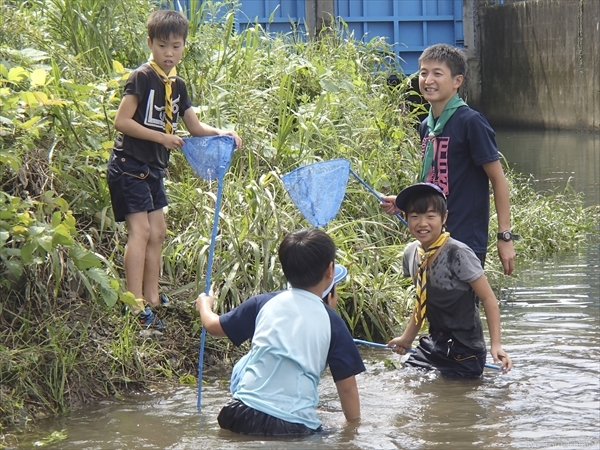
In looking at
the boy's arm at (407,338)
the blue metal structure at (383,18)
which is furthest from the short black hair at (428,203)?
the blue metal structure at (383,18)

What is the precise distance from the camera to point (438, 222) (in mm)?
4582

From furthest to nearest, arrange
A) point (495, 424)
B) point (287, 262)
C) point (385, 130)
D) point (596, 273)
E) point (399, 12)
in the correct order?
point (399, 12) < point (385, 130) < point (596, 273) < point (495, 424) < point (287, 262)

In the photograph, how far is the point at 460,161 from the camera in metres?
4.82

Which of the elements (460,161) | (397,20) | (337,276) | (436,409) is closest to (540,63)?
(397,20)

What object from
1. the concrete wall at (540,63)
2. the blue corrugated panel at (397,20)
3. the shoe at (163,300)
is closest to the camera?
the shoe at (163,300)

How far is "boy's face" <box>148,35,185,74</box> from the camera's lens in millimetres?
5070

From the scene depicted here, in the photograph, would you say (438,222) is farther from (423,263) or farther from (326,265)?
(326,265)

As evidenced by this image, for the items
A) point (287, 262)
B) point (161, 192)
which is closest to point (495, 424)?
point (287, 262)

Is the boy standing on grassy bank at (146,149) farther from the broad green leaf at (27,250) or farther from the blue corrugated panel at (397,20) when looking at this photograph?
the blue corrugated panel at (397,20)

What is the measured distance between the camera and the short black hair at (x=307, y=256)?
3.76 meters

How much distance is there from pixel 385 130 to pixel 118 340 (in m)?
3.71

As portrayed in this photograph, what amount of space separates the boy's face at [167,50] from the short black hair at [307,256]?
1724mm

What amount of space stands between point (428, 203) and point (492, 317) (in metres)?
0.60

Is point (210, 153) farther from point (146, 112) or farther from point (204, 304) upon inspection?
point (204, 304)
